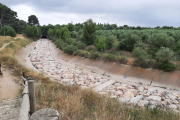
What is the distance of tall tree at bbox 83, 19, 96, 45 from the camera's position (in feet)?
88.5

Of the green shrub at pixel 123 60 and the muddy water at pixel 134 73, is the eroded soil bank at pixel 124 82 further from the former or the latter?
the green shrub at pixel 123 60

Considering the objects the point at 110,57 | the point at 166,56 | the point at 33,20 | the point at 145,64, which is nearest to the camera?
A: the point at 166,56

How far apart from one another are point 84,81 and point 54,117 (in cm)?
1019

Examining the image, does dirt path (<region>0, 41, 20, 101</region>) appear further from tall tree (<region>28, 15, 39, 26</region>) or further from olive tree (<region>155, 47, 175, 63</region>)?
tall tree (<region>28, 15, 39, 26</region>)

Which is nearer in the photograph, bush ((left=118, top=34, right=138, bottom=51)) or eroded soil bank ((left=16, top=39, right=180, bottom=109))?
eroded soil bank ((left=16, top=39, right=180, bottom=109))

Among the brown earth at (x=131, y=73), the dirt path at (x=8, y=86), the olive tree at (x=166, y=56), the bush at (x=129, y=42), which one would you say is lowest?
the brown earth at (x=131, y=73)

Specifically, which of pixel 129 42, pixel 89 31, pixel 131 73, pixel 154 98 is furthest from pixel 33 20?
pixel 154 98

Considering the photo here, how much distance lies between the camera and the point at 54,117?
2748 mm

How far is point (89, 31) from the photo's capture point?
27.5m

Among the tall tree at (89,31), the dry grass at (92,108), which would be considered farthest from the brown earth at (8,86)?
the tall tree at (89,31)

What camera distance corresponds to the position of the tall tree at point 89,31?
1062 inches

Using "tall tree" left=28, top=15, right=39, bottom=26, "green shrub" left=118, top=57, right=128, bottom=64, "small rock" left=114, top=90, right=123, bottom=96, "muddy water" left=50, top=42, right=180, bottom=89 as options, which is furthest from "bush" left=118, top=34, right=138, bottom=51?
"tall tree" left=28, top=15, right=39, bottom=26

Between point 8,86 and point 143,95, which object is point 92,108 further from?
point 143,95

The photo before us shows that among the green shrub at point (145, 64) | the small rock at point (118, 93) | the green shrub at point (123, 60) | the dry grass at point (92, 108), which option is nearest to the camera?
the dry grass at point (92, 108)
